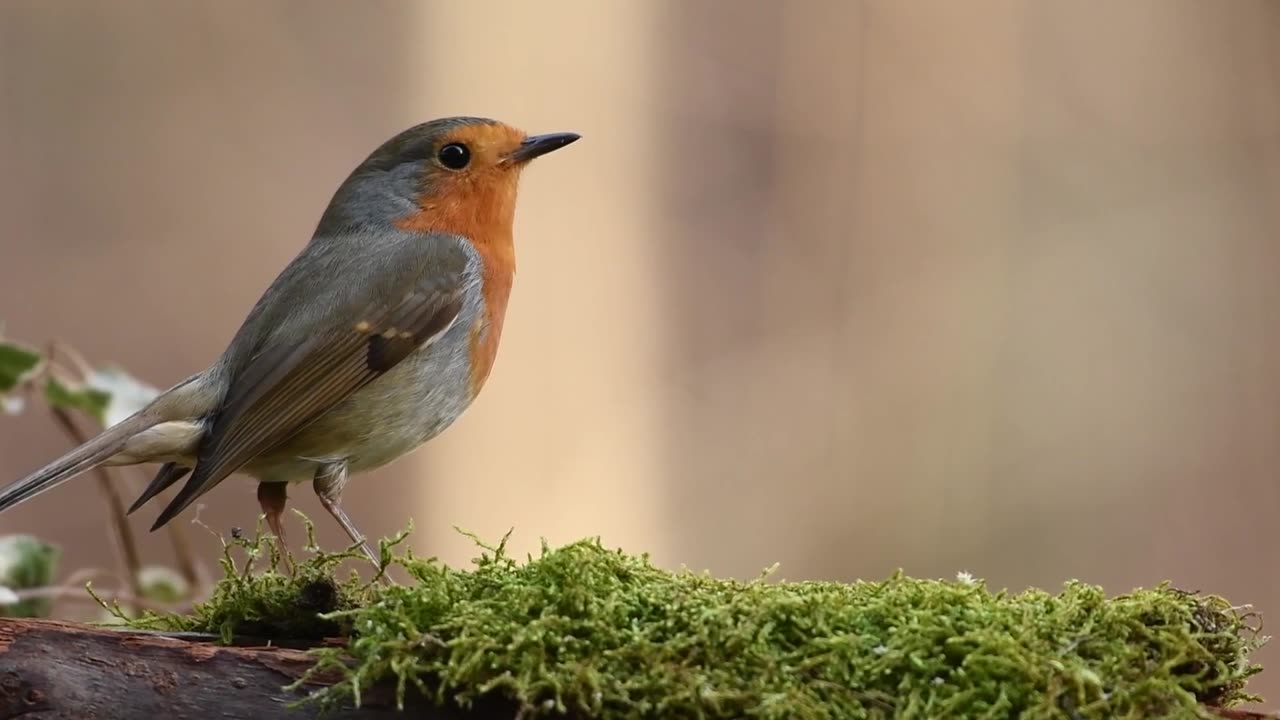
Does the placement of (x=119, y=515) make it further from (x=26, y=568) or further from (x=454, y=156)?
(x=454, y=156)

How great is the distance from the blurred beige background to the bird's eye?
3.06 meters

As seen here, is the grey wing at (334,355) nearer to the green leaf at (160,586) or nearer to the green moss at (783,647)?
the green leaf at (160,586)

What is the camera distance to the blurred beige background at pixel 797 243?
21.1 ft

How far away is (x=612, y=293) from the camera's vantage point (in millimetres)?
6984

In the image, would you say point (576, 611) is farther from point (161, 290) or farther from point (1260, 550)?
point (1260, 550)

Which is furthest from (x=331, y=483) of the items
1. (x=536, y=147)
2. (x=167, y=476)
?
(x=536, y=147)

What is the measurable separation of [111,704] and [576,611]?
694 mm

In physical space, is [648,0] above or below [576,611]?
above

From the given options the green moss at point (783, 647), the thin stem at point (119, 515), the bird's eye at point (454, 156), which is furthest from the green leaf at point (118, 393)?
the green moss at point (783, 647)

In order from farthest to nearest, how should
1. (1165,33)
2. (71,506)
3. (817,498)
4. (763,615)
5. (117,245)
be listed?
(1165,33), (817,498), (117,245), (71,506), (763,615)

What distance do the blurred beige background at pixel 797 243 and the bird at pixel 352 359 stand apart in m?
3.05

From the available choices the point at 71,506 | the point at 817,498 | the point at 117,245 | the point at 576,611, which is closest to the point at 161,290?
the point at 117,245

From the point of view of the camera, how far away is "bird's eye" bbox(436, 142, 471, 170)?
352cm

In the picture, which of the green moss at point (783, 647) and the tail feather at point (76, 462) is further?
the tail feather at point (76, 462)
